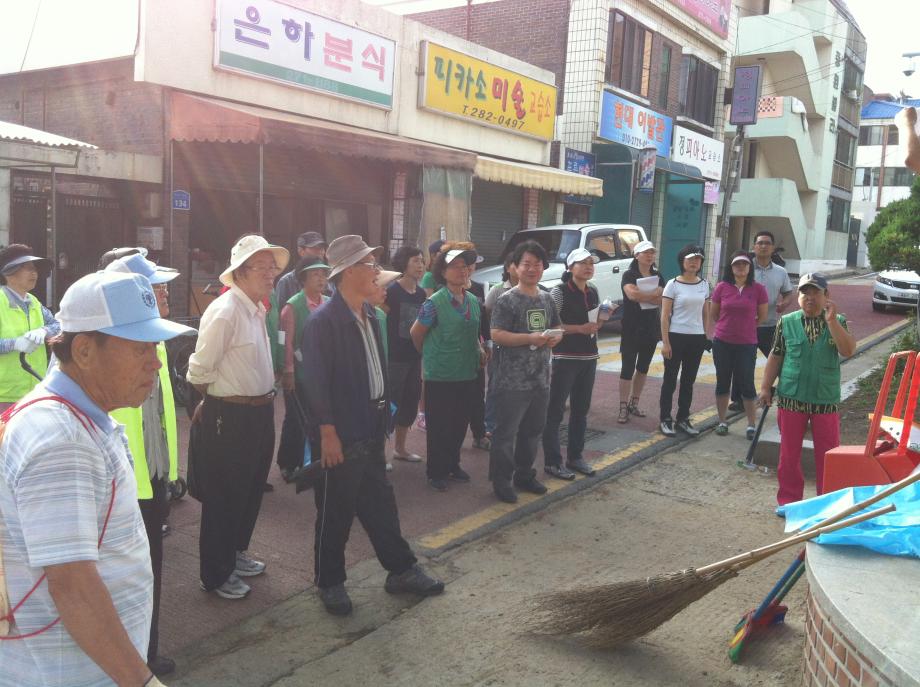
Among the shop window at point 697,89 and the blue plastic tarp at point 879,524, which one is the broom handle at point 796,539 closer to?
the blue plastic tarp at point 879,524

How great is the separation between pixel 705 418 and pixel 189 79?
7.80 metres

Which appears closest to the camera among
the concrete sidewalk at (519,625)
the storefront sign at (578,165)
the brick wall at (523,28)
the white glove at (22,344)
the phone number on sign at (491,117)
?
the concrete sidewalk at (519,625)

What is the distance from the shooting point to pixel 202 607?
4.16 meters

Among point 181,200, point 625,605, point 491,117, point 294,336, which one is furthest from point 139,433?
point 491,117

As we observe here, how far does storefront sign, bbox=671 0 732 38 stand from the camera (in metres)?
23.1

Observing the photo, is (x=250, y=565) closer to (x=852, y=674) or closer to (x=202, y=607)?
(x=202, y=607)

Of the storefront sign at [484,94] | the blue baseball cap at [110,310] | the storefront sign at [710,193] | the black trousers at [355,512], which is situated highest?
the storefront sign at [484,94]

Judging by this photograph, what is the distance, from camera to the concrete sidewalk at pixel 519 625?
11.8 ft

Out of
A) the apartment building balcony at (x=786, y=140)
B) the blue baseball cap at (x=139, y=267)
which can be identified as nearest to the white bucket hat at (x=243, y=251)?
the blue baseball cap at (x=139, y=267)

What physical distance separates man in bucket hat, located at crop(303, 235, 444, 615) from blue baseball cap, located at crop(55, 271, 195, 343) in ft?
7.20

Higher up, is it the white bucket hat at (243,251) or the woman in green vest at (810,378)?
the white bucket hat at (243,251)

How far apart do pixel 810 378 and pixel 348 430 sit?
3.18 meters

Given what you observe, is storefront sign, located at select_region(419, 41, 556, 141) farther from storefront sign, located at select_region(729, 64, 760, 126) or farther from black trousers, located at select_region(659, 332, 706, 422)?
black trousers, located at select_region(659, 332, 706, 422)

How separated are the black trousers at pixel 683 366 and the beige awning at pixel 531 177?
22.0 ft
